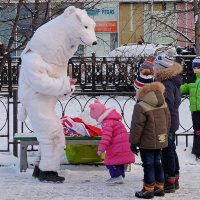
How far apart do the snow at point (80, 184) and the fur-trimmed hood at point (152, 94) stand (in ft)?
3.51

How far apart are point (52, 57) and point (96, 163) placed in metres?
1.90

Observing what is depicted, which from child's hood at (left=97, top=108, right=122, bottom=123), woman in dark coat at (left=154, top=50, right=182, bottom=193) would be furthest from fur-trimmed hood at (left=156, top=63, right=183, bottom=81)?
child's hood at (left=97, top=108, right=122, bottom=123)

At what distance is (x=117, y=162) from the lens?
7.48 metres

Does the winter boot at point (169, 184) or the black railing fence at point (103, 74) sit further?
the black railing fence at point (103, 74)

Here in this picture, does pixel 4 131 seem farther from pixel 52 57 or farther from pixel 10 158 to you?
pixel 52 57

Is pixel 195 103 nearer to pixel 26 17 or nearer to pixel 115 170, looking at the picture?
pixel 115 170

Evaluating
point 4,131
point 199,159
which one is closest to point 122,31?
point 4,131

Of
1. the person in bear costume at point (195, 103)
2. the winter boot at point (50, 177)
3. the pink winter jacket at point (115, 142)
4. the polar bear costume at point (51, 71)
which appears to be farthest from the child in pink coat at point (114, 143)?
the person in bear costume at point (195, 103)

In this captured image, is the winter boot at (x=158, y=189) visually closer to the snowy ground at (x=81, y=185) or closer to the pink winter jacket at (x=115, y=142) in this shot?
the snowy ground at (x=81, y=185)

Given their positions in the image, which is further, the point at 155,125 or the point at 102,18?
the point at 102,18

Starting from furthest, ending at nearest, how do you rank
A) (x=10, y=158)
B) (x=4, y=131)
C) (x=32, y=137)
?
1. (x=4, y=131)
2. (x=10, y=158)
3. (x=32, y=137)

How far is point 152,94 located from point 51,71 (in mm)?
1356

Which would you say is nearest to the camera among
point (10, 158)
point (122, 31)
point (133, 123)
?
point (133, 123)

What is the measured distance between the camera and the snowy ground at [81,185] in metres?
7.05
